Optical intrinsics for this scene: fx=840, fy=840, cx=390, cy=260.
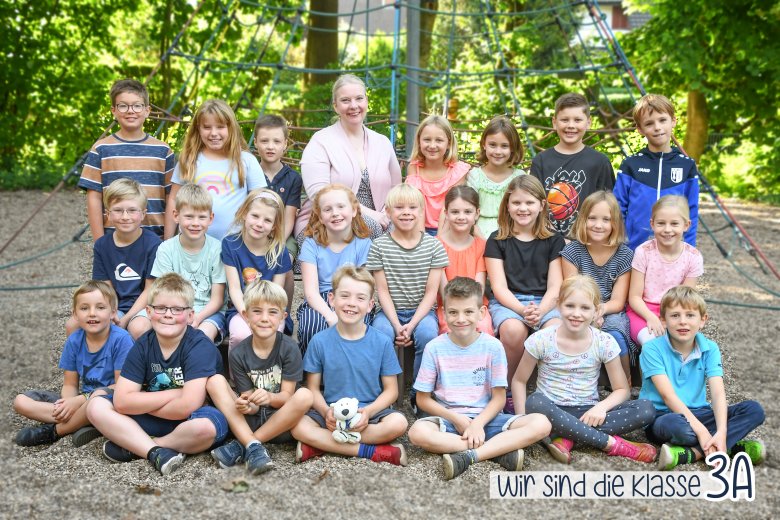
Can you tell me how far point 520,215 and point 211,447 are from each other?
1629 mm

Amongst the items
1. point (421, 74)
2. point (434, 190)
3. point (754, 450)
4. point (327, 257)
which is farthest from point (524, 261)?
point (421, 74)

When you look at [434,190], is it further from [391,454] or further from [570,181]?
[391,454]

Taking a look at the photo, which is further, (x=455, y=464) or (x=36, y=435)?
(x=36, y=435)

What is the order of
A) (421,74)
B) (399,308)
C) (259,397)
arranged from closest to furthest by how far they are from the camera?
(259,397)
(399,308)
(421,74)

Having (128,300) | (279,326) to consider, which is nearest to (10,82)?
(128,300)

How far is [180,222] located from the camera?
3592 mm

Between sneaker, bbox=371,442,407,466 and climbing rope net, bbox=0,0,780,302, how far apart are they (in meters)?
2.62

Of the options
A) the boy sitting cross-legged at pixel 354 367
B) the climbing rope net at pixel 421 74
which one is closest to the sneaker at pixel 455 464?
the boy sitting cross-legged at pixel 354 367

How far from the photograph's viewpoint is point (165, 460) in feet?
9.61

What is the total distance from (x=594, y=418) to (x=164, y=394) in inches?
62.8

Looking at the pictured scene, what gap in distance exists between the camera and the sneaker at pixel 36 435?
3.20 m

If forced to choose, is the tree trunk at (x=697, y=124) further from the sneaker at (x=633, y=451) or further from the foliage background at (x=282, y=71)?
the sneaker at (x=633, y=451)

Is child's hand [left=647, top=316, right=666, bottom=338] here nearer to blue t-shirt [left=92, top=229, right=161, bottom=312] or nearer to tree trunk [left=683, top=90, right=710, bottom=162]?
blue t-shirt [left=92, top=229, right=161, bottom=312]

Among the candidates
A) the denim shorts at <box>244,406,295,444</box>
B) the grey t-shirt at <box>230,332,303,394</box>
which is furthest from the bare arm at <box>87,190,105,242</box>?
the denim shorts at <box>244,406,295,444</box>
